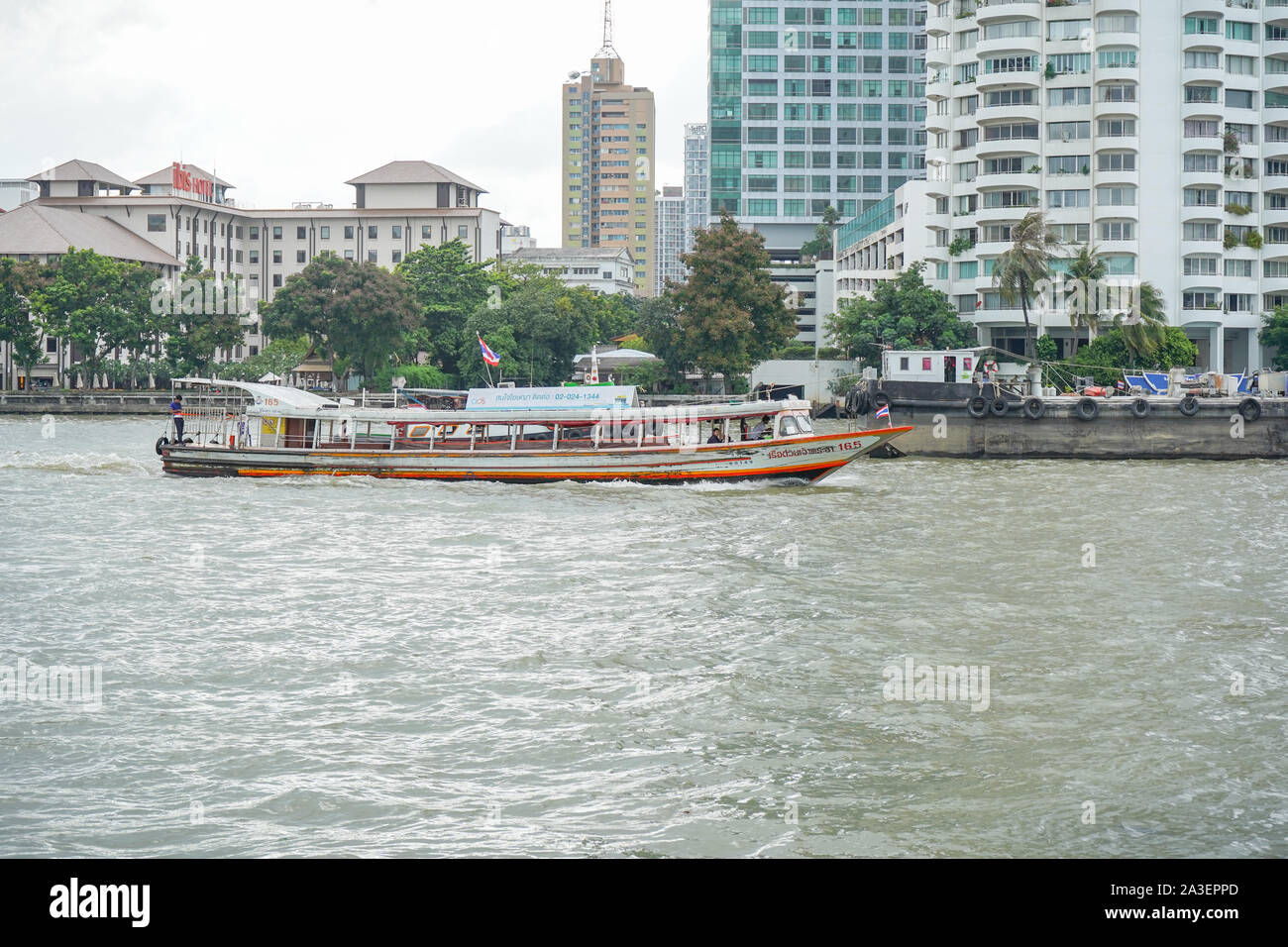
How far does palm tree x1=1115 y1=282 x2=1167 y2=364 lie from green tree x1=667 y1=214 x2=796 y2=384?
1467 cm

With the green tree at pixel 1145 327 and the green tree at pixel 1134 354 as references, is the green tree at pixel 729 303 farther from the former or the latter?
the green tree at pixel 1145 327

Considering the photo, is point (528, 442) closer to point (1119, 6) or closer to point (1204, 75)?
point (1119, 6)

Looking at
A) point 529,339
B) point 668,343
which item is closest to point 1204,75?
point 668,343

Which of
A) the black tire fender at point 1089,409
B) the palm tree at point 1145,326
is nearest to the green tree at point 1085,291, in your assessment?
the palm tree at point 1145,326

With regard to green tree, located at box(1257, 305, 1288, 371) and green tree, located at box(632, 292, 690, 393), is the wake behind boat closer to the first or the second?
green tree, located at box(632, 292, 690, 393)

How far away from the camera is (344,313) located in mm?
68875

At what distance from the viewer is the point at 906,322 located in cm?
5984

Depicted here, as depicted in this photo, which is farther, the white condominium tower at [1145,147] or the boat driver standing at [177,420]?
the white condominium tower at [1145,147]

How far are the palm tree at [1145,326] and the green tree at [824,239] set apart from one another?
44.1 metres

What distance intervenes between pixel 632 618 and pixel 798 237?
9763cm

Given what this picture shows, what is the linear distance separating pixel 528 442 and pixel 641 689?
20.4 meters

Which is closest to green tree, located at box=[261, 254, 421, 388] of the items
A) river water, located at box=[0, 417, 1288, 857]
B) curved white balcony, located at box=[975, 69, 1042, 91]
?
→ curved white balcony, located at box=[975, 69, 1042, 91]

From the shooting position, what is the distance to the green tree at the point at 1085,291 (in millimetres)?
56656
